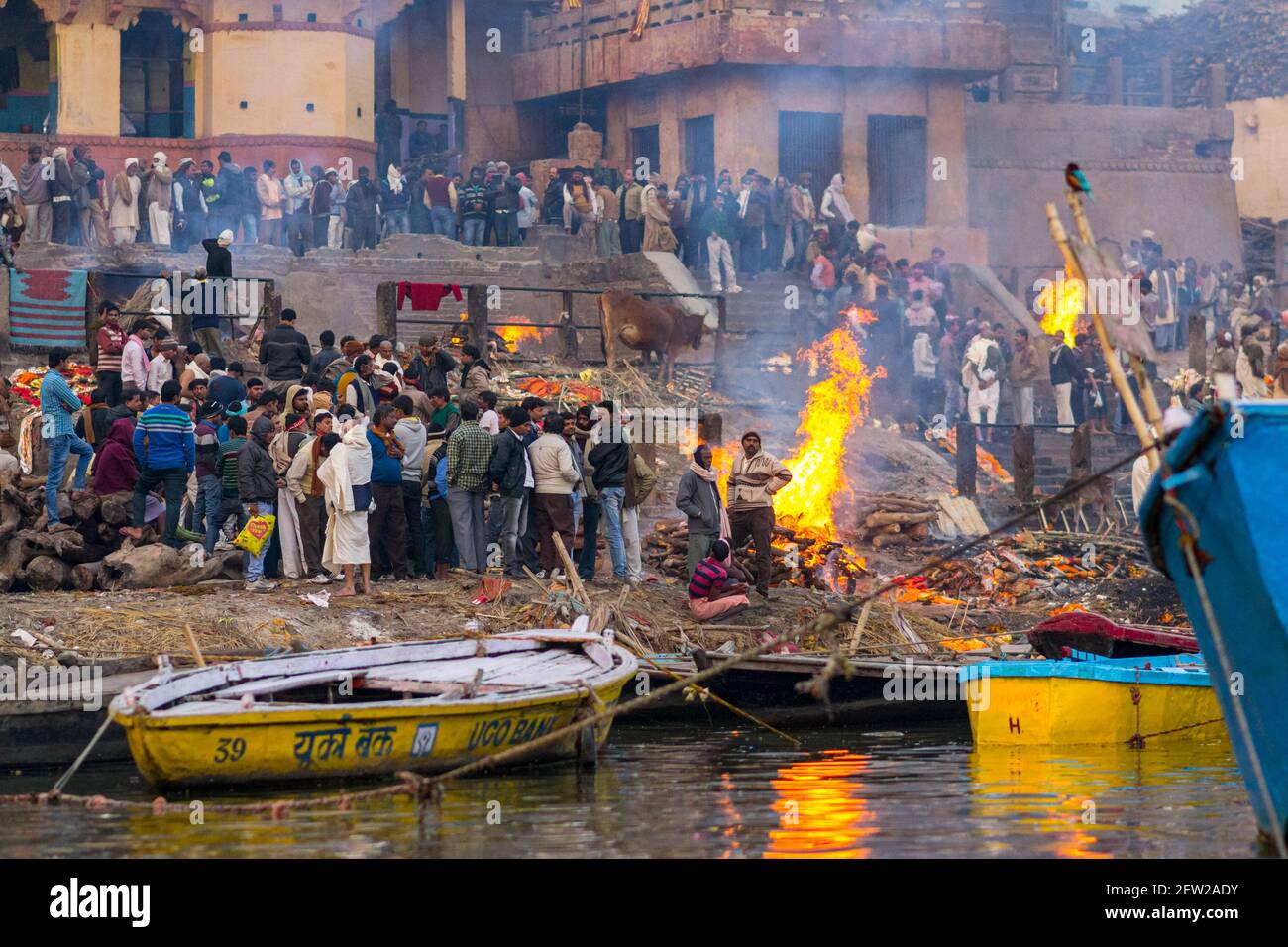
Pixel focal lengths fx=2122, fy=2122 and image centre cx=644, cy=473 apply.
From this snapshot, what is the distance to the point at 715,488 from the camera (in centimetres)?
2067

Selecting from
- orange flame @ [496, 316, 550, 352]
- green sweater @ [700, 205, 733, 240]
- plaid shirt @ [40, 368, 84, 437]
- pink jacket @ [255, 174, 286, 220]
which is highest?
pink jacket @ [255, 174, 286, 220]

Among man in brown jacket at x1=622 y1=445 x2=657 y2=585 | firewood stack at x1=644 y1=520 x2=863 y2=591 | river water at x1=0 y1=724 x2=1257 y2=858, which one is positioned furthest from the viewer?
firewood stack at x1=644 y1=520 x2=863 y2=591

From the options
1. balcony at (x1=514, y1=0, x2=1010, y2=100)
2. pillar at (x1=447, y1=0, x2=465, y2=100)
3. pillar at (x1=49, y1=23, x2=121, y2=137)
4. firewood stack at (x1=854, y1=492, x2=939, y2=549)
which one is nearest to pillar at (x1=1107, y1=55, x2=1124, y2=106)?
balcony at (x1=514, y1=0, x2=1010, y2=100)

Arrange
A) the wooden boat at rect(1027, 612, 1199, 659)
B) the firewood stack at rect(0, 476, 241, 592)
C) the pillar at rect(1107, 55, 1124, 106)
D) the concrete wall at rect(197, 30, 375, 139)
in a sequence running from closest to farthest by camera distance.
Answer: the wooden boat at rect(1027, 612, 1199, 659), the firewood stack at rect(0, 476, 241, 592), the concrete wall at rect(197, 30, 375, 139), the pillar at rect(1107, 55, 1124, 106)

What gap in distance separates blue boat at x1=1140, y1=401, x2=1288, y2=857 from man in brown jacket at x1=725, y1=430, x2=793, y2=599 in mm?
9234

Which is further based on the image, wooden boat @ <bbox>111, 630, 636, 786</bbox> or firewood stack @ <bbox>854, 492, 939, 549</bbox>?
firewood stack @ <bbox>854, 492, 939, 549</bbox>

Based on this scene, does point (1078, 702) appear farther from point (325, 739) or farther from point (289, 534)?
point (289, 534)

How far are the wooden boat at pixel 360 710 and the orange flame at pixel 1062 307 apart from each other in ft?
58.3

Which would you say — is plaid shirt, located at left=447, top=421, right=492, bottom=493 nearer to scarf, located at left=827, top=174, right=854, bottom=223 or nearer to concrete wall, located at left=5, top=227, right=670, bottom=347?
concrete wall, located at left=5, top=227, right=670, bottom=347

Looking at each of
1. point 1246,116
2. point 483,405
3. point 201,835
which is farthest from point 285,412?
point 1246,116

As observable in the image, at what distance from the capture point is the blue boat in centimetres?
1084

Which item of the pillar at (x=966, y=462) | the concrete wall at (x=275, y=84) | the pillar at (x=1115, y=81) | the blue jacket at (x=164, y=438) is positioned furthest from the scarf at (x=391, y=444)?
the pillar at (x=1115, y=81)

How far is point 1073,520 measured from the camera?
25.7m
